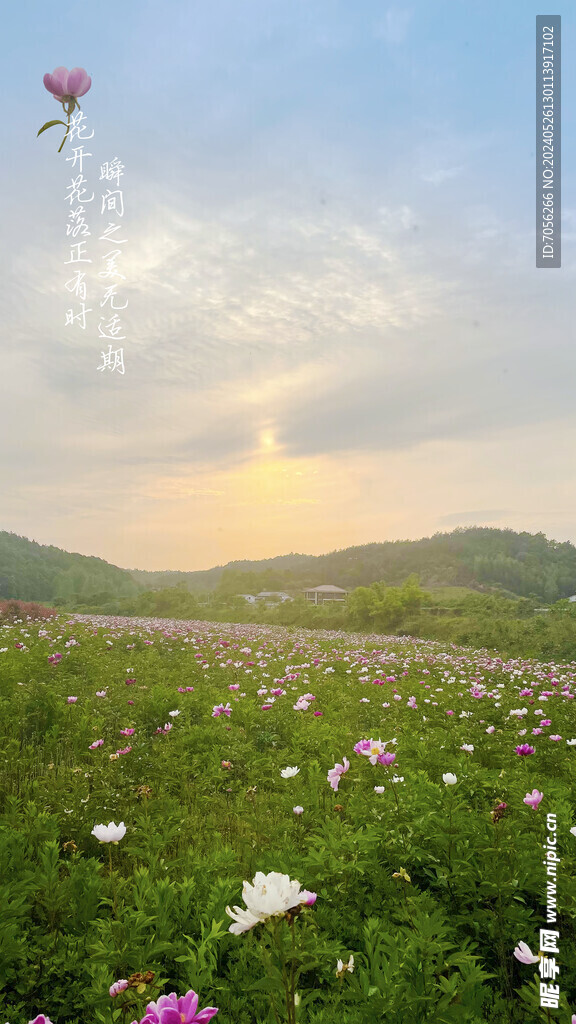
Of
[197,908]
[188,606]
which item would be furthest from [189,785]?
[188,606]

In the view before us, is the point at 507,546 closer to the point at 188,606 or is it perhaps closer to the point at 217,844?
the point at 188,606

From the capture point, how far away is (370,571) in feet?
175

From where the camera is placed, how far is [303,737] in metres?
5.23

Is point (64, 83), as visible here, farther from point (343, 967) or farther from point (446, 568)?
point (446, 568)

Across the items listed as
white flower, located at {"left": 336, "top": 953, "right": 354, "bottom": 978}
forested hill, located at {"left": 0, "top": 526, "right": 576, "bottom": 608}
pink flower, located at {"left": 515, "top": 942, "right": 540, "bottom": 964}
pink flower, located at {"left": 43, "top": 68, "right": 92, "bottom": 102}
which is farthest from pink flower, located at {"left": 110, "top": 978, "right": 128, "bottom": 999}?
forested hill, located at {"left": 0, "top": 526, "right": 576, "bottom": 608}

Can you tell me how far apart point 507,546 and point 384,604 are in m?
35.3

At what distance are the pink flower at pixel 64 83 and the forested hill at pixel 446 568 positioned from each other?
40355 millimetres

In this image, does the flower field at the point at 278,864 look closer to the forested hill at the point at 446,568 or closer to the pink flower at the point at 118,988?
the pink flower at the point at 118,988

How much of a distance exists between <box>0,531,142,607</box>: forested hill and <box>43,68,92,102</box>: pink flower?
3712cm

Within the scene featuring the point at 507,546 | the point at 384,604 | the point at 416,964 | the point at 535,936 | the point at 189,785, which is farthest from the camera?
the point at 507,546

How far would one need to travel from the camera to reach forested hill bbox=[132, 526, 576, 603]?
46062mm

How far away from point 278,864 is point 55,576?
149ft

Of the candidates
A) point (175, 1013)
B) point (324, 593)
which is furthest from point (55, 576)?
point (175, 1013)

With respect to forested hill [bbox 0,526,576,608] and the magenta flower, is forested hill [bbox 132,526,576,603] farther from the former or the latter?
the magenta flower
